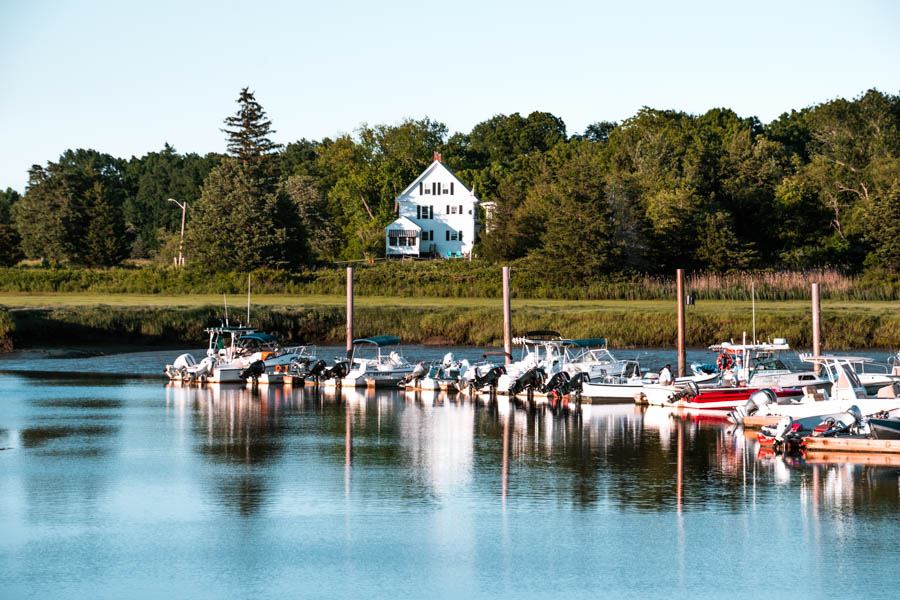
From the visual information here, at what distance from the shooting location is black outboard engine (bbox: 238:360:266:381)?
54469mm

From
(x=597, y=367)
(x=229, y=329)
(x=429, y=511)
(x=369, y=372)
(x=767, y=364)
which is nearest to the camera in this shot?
(x=429, y=511)

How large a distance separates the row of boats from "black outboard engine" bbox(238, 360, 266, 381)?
5cm

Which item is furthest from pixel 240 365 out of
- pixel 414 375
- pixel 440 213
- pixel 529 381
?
pixel 440 213

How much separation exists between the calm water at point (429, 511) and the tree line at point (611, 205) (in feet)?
184

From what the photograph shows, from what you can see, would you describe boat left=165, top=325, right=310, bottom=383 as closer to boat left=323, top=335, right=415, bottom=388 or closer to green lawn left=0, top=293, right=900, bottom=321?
boat left=323, top=335, right=415, bottom=388

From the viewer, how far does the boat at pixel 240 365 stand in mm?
55062

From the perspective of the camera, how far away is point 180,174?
178375 millimetres

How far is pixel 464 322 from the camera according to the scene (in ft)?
233

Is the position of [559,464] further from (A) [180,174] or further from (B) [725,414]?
(A) [180,174]

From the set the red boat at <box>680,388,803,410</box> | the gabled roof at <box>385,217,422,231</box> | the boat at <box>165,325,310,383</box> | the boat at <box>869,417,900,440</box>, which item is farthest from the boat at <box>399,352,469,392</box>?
the gabled roof at <box>385,217,422,231</box>

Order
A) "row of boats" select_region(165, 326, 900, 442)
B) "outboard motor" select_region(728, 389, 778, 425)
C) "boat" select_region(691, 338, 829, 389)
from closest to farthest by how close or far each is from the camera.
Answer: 1. "row of boats" select_region(165, 326, 900, 442)
2. "outboard motor" select_region(728, 389, 778, 425)
3. "boat" select_region(691, 338, 829, 389)

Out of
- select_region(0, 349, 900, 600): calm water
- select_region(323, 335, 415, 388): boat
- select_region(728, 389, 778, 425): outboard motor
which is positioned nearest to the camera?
select_region(0, 349, 900, 600): calm water

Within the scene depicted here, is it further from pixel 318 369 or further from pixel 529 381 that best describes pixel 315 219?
pixel 529 381

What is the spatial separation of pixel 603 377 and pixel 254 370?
16838 millimetres
